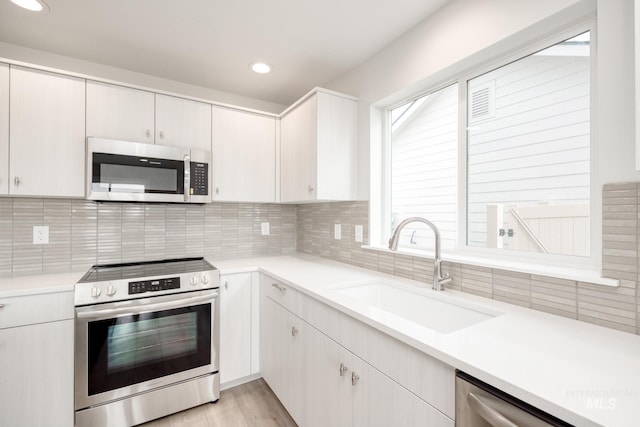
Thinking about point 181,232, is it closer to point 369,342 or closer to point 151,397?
point 151,397

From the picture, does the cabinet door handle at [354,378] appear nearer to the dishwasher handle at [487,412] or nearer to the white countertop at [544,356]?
the white countertop at [544,356]

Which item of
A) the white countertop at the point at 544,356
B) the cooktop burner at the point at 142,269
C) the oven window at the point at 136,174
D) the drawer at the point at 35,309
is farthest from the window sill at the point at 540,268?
the drawer at the point at 35,309

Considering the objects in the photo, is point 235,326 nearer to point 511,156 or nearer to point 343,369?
point 343,369

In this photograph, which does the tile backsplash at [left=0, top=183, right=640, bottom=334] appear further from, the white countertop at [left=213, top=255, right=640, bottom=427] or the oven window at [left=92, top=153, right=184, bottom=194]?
the oven window at [left=92, top=153, right=184, bottom=194]

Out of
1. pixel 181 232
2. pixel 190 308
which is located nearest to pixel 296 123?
pixel 181 232

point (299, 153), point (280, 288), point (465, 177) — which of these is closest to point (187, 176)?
point (299, 153)

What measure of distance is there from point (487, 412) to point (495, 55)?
1.58 metres

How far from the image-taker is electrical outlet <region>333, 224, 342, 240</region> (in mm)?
2427

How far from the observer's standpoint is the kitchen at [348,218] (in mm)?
947

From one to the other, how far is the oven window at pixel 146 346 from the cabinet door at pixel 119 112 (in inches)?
47.9

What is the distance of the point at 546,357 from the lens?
0.83m

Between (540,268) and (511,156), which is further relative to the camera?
(511,156)

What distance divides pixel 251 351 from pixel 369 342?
1.36 metres

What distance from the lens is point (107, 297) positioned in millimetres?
1677
